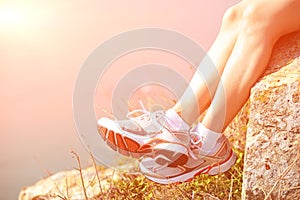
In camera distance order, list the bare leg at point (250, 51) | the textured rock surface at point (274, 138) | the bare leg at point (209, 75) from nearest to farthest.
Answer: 1. the textured rock surface at point (274, 138)
2. the bare leg at point (250, 51)
3. the bare leg at point (209, 75)

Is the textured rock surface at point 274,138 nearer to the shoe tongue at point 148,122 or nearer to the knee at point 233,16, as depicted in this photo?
the knee at point 233,16

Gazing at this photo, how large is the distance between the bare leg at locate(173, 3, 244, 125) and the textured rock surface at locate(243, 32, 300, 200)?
190 mm

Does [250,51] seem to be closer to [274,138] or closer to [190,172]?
[274,138]

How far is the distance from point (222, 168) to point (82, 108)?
0.67 m

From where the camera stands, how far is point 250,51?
1977 millimetres

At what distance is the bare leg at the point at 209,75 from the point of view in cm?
208

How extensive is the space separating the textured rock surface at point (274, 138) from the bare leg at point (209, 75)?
190mm

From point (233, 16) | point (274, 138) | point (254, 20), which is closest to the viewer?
point (274, 138)

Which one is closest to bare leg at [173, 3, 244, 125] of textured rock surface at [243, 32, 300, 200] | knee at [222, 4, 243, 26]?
knee at [222, 4, 243, 26]

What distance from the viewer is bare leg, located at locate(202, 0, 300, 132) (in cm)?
197

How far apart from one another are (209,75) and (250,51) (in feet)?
0.61

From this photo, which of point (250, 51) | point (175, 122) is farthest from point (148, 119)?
point (250, 51)

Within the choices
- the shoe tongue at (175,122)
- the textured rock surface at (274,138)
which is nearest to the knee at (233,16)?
the textured rock surface at (274,138)

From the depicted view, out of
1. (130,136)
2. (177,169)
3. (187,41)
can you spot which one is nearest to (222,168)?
(177,169)
